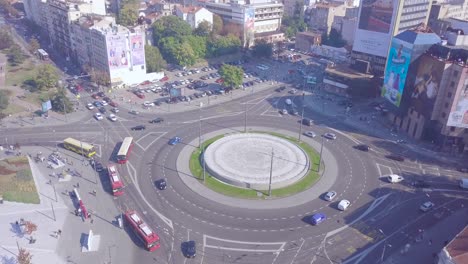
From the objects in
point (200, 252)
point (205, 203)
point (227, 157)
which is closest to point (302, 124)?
point (227, 157)

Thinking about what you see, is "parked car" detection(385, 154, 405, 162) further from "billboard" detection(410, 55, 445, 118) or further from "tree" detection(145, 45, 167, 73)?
"tree" detection(145, 45, 167, 73)

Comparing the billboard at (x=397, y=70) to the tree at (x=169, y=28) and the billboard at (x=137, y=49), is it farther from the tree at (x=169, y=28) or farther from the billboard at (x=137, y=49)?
the tree at (x=169, y=28)

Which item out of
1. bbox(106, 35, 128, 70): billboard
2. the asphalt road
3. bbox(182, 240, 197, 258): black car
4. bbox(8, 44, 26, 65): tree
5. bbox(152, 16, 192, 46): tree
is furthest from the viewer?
bbox(152, 16, 192, 46): tree

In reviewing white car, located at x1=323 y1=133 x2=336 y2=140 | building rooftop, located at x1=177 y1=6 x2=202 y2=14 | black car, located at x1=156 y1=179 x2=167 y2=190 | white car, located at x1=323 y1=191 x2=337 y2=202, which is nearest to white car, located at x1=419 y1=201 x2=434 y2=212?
white car, located at x1=323 y1=191 x2=337 y2=202

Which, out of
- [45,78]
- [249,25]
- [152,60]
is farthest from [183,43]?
[45,78]

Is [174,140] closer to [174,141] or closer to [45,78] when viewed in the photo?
[174,141]

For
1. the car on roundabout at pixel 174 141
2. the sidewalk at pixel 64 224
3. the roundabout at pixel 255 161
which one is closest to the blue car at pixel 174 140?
the car on roundabout at pixel 174 141
